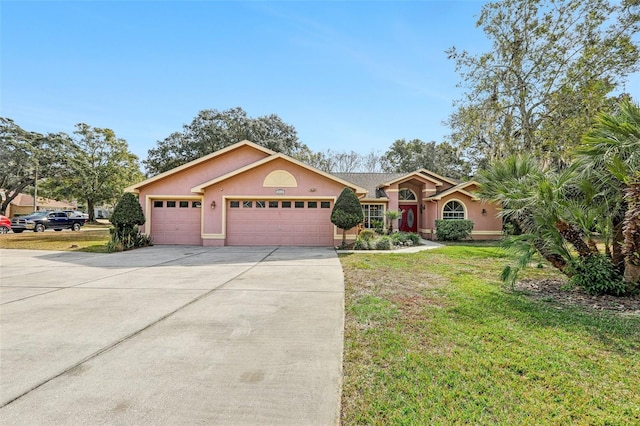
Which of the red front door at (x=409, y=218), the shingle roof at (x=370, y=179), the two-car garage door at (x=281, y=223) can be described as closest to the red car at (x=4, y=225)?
the two-car garage door at (x=281, y=223)

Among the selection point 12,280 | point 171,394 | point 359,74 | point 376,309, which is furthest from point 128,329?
point 359,74

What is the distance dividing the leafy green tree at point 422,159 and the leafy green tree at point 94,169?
33.1 meters

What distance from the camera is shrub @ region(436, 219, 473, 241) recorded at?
17.0 metres

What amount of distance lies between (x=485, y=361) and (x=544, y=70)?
689 inches

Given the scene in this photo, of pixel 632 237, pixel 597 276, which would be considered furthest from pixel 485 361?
pixel 632 237

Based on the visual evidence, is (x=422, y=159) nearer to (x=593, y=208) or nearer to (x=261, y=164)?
(x=261, y=164)

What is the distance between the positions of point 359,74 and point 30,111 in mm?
18811

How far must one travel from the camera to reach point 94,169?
34.1 meters

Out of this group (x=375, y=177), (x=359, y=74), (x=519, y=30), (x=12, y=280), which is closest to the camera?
(x=12, y=280)

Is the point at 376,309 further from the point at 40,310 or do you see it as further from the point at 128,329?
the point at 40,310

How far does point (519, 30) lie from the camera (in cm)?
1509

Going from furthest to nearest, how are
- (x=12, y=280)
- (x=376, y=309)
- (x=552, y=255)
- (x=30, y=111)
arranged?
(x=30, y=111) → (x=12, y=280) → (x=552, y=255) → (x=376, y=309)

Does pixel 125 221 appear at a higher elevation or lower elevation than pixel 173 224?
higher

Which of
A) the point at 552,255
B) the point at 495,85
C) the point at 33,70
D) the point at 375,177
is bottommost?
the point at 552,255
